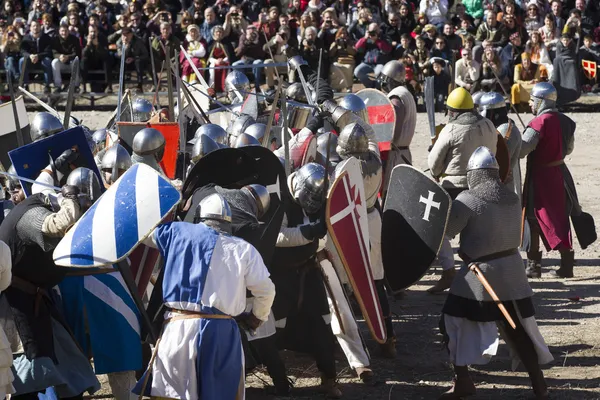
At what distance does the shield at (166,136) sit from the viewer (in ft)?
26.8

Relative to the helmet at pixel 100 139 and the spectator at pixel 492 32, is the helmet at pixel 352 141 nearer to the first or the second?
the helmet at pixel 100 139

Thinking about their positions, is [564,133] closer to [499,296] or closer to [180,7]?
[499,296]

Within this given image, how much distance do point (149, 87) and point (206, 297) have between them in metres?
13.8

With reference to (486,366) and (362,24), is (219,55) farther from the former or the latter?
(486,366)

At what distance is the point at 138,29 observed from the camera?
18344 millimetres

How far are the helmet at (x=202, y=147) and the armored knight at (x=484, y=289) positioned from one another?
4.76 feet

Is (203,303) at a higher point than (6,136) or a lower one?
lower

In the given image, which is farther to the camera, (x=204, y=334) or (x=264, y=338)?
(x=264, y=338)

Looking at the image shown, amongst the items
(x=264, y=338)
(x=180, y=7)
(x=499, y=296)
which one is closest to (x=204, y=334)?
(x=264, y=338)

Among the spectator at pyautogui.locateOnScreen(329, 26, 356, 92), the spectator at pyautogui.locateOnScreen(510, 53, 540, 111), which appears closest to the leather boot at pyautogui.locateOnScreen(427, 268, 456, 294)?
the spectator at pyautogui.locateOnScreen(329, 26, 356, 92)

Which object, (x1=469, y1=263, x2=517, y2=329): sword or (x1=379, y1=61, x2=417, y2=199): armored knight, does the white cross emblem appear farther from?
(x1=379, y1=61, x2=417, y2=199): armored knight

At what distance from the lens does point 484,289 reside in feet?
20.4

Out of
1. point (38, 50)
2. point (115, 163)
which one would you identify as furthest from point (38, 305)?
point (38, 50)

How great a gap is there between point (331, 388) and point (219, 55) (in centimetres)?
1124
